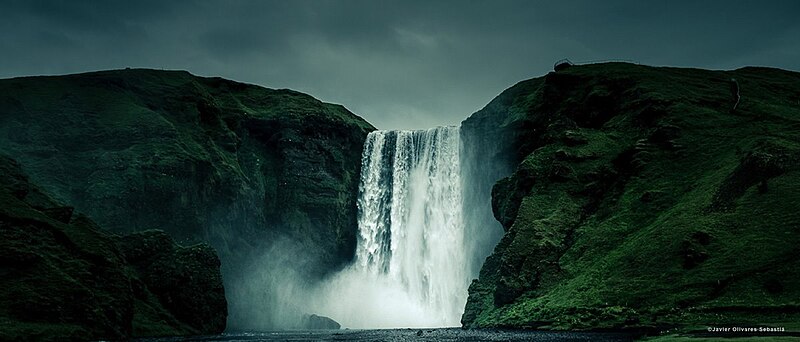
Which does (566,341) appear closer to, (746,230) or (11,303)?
(746,230)

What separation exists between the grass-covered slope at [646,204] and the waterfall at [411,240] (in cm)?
1407

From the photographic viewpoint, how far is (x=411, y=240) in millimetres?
125625

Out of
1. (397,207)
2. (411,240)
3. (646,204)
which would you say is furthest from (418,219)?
(646,204)

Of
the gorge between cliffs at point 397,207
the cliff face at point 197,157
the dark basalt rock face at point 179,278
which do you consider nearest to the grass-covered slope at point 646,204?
the gorge between cliffs at point 397,207

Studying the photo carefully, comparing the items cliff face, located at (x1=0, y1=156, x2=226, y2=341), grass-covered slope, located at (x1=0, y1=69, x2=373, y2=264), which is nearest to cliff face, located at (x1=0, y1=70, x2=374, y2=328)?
grass-covered slope, located at (x1=0, y1=69, x2=373, y2=264)

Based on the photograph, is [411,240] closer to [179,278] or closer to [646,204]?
[646,204]

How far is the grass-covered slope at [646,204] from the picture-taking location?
59.6m

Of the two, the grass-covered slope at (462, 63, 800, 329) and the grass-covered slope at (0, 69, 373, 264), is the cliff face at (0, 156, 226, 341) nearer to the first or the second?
the grass-covered slope at (0, 69, 373, 264)

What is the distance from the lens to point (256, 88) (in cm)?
16050

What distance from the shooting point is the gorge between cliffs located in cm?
5991

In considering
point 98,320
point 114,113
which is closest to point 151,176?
point 114,113

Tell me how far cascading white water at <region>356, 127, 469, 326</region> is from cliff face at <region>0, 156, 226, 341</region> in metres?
49.1

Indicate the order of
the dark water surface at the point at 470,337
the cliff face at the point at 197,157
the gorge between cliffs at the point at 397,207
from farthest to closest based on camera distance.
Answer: the cliff face at the point at 197,157 < the gorge between cliffs at the point at 397,207 < the dark water surface at the point at 470,337

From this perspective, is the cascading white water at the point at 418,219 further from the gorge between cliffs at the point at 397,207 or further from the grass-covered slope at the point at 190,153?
the grass-covered slope at the point at 190,153
